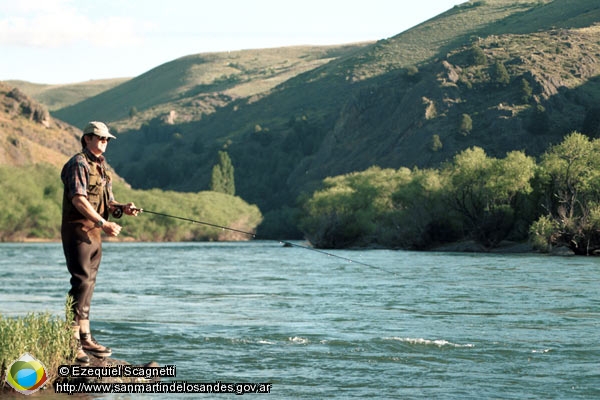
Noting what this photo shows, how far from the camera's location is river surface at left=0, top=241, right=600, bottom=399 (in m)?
15.0

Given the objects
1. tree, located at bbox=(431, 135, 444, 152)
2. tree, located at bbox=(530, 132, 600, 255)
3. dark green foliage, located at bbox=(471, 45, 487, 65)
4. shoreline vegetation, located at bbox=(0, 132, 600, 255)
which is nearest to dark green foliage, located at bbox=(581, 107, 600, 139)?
shoreline vegetation, located at bbox=(0, 132, 600, 255)

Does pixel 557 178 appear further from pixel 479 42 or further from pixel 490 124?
pixel 479 42

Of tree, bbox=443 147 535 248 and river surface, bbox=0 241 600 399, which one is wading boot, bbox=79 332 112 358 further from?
tree, bbox=443 147 535 248

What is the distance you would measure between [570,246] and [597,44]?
312ft

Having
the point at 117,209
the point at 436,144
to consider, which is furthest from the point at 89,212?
the point at 436,144

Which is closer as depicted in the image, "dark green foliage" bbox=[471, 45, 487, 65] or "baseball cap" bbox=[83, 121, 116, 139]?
"baseball cap" bbox=[83, 121, 116, 139]

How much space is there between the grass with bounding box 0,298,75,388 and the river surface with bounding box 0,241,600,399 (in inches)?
55.5

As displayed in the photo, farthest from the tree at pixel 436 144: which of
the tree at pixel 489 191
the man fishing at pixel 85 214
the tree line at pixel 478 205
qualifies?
the man fishing at pixel 85 214

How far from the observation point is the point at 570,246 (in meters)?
60.2

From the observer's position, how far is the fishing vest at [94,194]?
11.8 meters

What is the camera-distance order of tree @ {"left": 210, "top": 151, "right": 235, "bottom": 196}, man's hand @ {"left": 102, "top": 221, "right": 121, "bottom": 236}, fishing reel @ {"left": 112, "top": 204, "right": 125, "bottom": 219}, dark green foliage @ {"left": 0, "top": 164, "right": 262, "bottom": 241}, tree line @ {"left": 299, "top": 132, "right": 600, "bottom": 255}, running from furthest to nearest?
1. tree @ {"left": 210, "top": 151, "right": 235, "bottom": 196}
2. dark green foliage @ {"left": 0, "top": 164, "right": 262, "bottom": 241}
3. tree line @ {"left": 299, "top": 132, "right": 600, "bottom": 255}
4. fishing reel @ {"left": 112, "top": 204, "right": 125, "bottom": 219}
5. man's hand @ {"left": 102, "top": 221, "right": 121, "bottom": 236}

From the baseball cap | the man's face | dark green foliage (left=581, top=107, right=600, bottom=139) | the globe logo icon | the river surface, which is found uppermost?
dark green foliage (left=581, top=107, right=600, bottom=139)

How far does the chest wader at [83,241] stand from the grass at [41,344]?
0.21m

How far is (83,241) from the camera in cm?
1175
